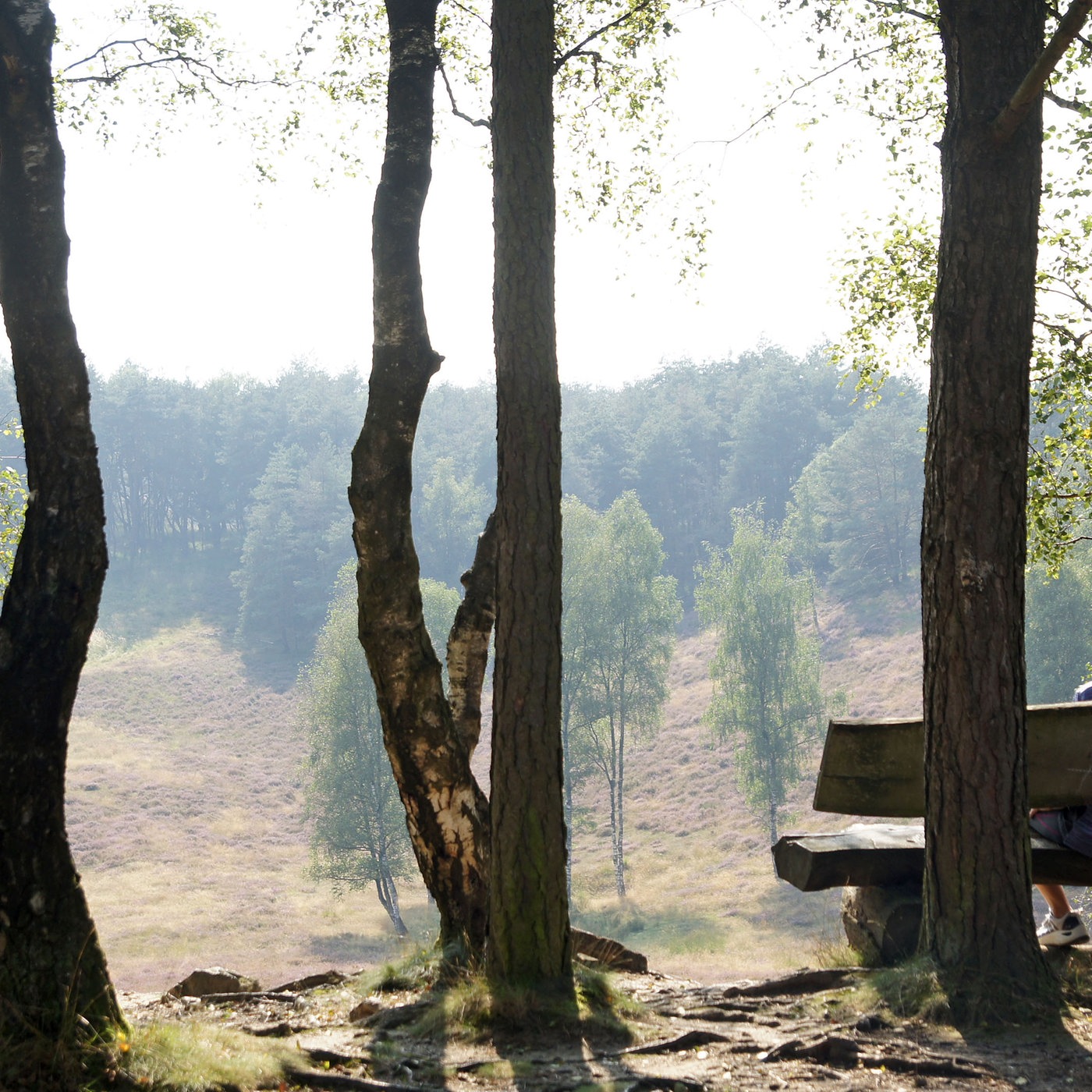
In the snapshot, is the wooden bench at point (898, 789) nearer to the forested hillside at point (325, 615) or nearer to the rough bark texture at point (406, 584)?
the rough bark texture at point (406, 584)

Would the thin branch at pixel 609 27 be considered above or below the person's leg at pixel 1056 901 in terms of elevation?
above

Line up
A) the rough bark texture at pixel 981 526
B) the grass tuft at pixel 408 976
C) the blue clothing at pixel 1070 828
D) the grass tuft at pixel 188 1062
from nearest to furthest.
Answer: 1. the grass tuft at pixel 188 1062
2. the rough bark texture at pixel 981 526
3. the blue clothing at pixel 1070 828
4. the grass tuft at pixel 408 976

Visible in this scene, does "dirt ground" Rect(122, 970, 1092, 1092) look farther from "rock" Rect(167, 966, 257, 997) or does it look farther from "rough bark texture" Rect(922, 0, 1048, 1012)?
"rock" Rect(167, 966, 257, 997)

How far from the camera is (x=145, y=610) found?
251ft

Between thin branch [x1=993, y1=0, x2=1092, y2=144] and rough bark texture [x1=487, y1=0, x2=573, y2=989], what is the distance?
2344mm

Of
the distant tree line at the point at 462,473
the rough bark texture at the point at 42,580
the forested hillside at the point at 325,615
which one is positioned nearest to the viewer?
the rough bark texture at the point at 42,580

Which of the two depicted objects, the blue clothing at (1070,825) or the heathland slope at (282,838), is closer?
the blue clothing at (1070,825)

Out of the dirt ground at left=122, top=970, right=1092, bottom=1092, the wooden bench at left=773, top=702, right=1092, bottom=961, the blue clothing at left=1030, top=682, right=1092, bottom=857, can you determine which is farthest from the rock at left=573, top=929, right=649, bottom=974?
the blue clothing at left=1030, top=682, right=1092, bottom=857

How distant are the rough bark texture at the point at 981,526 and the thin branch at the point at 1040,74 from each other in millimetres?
97

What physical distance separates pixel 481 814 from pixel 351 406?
302ft

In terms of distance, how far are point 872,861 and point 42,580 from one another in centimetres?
471

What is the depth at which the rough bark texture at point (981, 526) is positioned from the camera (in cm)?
516

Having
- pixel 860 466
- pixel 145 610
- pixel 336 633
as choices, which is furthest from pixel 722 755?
pixel 145 610

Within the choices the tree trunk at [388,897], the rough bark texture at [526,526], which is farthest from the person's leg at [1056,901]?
the tree trunk at [388,897]
